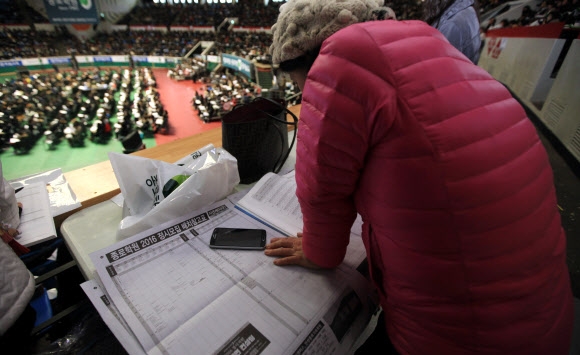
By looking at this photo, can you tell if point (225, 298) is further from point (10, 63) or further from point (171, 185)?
point (10, 63)

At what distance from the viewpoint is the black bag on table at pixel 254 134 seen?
850 mm

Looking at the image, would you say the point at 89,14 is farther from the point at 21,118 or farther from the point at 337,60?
the point at 337,60

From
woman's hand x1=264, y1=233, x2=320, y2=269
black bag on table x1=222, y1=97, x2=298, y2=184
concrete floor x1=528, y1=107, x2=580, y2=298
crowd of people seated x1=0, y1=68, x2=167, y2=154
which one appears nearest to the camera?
woman's hand x1=264, y1=233, x2=320, y2=269

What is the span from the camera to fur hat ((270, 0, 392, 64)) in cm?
46

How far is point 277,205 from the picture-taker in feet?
2.62

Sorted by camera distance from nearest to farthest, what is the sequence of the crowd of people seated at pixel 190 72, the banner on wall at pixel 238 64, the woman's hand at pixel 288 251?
the woman's hand at pixel 288 251, the banner on wall at pixel 238 64, the crowd of people seated at pixel 190 72

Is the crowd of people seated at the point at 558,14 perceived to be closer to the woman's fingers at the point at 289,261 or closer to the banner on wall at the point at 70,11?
the woman's fingers at the point at 289,261

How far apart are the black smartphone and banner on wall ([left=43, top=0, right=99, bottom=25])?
1667cm

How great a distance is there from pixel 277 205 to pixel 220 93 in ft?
30.6

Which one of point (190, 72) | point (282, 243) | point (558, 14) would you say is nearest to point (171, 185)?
point (282, 243)

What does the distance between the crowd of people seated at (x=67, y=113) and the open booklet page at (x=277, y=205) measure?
6451mm

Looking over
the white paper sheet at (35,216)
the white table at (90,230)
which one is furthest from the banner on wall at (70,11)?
the white table at (90,230)

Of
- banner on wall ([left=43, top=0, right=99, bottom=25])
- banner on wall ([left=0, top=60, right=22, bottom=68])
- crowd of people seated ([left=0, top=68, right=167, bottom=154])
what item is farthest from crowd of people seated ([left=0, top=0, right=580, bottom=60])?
crowd of people seated ([left=0, top=68, right=167, bottom=154])

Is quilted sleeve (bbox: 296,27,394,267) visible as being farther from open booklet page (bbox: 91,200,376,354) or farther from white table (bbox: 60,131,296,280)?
white table (bbox: 60,131,296,280)
